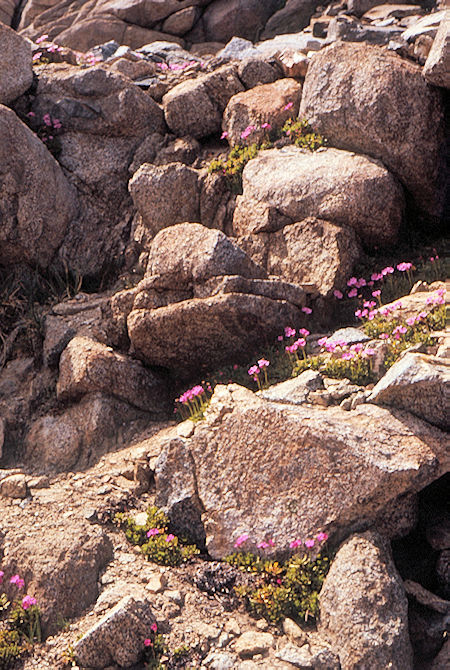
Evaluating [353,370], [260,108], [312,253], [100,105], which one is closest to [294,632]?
[353,370]

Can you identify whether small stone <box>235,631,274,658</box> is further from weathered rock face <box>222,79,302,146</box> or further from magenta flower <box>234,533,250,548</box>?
weathered rock face <box>222,79,302,146</box>

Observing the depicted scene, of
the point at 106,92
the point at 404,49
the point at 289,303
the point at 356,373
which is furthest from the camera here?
the point at 106,92

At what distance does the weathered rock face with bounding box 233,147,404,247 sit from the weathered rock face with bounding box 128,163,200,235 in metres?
1.06

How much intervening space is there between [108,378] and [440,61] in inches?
295

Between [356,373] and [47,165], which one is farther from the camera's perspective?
[47,165]

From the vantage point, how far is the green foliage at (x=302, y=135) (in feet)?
42.4

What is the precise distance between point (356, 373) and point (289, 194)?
3969 mm

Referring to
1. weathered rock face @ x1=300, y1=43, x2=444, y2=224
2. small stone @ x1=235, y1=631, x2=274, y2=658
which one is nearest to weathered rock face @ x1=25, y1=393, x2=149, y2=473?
small stone @ x1=235, y1=631, x2=274, y2=658

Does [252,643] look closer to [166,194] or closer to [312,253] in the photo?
[312,253]

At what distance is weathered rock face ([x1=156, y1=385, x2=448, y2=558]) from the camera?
795 cm

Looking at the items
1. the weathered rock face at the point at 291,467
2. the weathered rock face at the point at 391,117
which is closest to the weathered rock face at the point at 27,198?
the weathered rock face at the point at 391,117

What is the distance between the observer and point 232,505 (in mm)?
8500

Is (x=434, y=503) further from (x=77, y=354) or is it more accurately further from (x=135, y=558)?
(x=77, y=354)

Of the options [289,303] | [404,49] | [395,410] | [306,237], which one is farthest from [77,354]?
[404,49]
